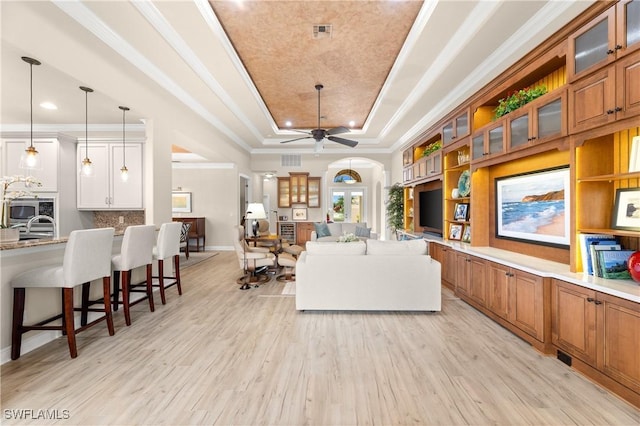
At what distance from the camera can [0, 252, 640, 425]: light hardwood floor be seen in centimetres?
186

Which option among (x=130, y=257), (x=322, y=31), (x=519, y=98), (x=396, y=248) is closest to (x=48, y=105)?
(x=130, y=257)

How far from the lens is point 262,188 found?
33.4ft

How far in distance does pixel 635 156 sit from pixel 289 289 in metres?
4.17

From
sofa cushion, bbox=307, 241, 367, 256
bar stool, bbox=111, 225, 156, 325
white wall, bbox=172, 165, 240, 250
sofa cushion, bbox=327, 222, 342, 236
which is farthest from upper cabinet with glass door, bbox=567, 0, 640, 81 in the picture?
white wall, bbox=172, 165, 240, 250

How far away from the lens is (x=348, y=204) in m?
11.8

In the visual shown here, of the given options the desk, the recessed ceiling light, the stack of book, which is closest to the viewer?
the stack of book

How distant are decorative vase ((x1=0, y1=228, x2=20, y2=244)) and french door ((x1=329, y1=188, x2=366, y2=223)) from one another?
964cm

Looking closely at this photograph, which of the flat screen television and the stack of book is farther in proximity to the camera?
the flat screen television

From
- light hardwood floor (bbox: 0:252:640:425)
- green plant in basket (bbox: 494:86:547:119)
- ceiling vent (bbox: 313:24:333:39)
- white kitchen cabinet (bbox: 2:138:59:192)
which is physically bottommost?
light hardwood floor (bbox: 0:252:640:425)

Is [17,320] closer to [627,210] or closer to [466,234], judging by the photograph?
[627,210]

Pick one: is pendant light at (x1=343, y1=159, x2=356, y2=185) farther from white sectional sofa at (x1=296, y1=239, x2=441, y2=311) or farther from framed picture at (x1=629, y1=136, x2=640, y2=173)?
framed picture at (x1=629, y1=136, x2=640, y2=173)

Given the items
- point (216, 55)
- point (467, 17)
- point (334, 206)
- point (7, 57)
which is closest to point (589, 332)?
point (467, 17)

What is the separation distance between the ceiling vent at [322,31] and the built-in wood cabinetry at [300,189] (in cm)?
570

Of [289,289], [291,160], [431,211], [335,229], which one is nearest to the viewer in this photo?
[289,289]
